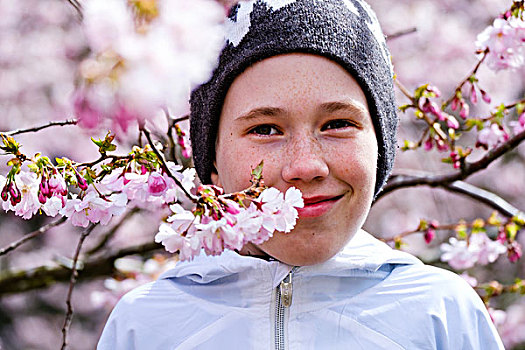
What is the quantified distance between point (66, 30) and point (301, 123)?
311 cm

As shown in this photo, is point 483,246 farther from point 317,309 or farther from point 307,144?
point 307,144

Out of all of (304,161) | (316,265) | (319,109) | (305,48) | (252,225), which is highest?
(305,48)

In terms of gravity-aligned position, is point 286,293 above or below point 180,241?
below

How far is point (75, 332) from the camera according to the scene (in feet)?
15.9

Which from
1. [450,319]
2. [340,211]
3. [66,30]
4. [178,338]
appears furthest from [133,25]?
[66,30]

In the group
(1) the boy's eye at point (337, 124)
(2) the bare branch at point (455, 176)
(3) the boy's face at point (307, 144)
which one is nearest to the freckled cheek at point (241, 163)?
(3) the boy's face at point (307, 144)

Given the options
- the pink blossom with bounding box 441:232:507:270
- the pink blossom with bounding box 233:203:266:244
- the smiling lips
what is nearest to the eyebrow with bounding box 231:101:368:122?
the smiling lips

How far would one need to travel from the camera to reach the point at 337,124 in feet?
4.98

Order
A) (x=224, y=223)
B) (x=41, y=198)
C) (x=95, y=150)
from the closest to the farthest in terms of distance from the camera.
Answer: (x=224, y=223), (x=41, y=198), (x=95, y=150)

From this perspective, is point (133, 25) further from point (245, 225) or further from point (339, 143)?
point (339, 143)

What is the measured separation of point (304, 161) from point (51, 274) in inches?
59.9

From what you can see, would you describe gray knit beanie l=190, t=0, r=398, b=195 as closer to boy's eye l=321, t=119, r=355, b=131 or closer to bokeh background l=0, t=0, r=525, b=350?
boy's eye l=321, t=119, r=355, b=131

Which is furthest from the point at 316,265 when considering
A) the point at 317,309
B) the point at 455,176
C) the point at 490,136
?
the point at 490,136

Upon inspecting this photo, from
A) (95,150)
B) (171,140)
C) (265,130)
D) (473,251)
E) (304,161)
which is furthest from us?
(95,150)
